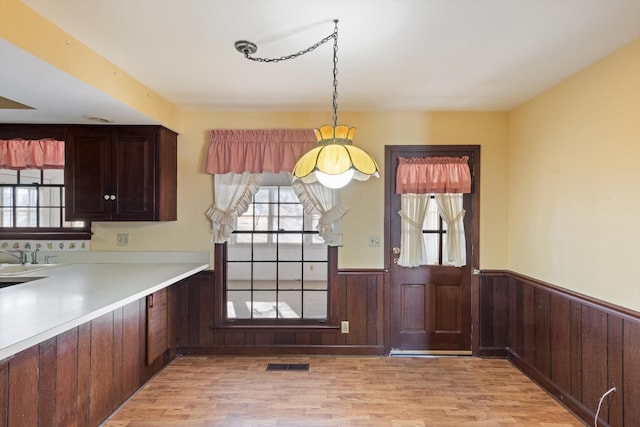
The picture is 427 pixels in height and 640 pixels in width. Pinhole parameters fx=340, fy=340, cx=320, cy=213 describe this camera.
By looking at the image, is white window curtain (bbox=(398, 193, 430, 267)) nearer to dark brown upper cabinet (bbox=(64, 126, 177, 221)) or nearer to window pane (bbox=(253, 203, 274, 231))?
window pane (bbox=(253, 203, 274, 231))

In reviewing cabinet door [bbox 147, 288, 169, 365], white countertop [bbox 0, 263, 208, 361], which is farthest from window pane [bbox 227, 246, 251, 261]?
cabinet door [bbox 147, 288, 169, 365]

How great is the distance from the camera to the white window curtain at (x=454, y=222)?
340 centimetres

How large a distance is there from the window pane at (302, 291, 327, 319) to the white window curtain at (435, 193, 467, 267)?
1.46 m

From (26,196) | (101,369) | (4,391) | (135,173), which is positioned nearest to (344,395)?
(101,369)

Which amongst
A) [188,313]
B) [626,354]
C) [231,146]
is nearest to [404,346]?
[626,354]

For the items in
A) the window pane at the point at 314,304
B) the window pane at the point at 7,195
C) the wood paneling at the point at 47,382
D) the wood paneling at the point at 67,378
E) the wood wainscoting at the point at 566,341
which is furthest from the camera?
the window pane at the point at 314,304

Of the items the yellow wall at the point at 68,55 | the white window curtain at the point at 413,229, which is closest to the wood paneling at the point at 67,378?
the yellow wall at the point at 68,55

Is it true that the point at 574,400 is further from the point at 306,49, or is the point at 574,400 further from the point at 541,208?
the point at 306,49

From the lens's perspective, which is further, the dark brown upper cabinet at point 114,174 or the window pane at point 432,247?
the window pane at point 432,247

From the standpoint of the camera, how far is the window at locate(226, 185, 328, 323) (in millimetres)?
3592

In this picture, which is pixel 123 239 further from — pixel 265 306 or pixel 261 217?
pixel 265 306

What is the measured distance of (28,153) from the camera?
3.20 meters

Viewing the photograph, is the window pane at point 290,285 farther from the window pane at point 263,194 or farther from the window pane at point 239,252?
the window pane at point 263,194

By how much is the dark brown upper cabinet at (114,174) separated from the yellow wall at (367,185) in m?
0.35
